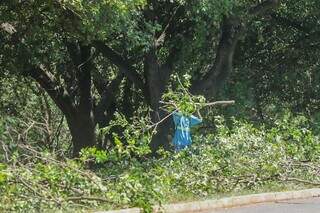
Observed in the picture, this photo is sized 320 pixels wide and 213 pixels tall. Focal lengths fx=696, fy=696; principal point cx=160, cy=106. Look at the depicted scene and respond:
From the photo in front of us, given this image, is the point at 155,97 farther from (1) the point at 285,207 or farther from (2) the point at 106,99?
(1) the point at 285,207

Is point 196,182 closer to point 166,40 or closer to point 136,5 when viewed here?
point 136,5

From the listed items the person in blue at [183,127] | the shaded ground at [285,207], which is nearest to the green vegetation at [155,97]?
the person in blue at [183,127]

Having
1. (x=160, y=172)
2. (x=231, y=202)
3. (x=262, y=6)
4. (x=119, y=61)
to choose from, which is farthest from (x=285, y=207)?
(x=119, y=61)

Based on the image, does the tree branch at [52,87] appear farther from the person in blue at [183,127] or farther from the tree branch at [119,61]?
the person in blue at [183,127]

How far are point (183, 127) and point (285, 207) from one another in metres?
3.78

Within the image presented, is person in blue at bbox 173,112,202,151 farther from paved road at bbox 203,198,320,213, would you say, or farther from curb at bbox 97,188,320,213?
paved road at bbox 203,198,320,213

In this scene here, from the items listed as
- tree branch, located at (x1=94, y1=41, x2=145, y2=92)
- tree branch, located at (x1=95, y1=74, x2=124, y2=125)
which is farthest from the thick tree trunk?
tree branch, located at (x1=94, y1=41, x2=145, y2=92)

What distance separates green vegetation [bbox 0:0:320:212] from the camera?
11.4m

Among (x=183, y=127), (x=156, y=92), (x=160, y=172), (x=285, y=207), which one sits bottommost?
(x=285, y=207)

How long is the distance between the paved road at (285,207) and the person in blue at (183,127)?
9.34 ft

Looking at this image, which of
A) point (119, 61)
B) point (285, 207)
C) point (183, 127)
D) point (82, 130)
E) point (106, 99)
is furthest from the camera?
point (106, 99)

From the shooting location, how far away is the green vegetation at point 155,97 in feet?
37.3

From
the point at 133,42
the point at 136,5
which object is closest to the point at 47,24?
the point at 133,42

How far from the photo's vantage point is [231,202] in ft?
40.8
